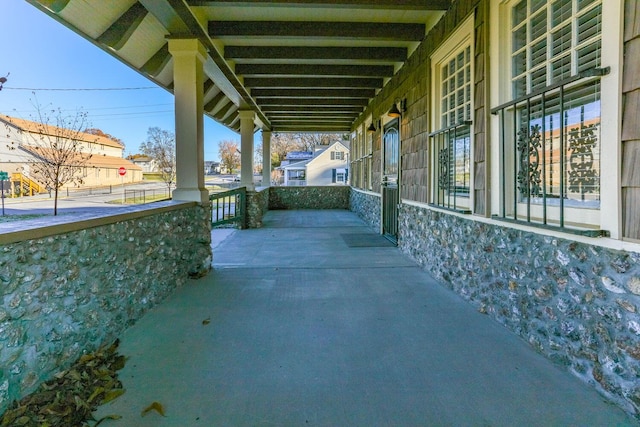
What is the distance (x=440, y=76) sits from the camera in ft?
15.6

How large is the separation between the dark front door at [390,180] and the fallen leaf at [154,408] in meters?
5.16

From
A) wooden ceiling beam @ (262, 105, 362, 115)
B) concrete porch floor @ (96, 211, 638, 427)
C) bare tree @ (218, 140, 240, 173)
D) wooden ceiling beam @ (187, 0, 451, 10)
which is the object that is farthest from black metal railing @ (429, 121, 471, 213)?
bare tree @ (218, 140, 240, 173)

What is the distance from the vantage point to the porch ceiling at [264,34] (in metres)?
3.98

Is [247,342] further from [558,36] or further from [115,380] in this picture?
[558,36]

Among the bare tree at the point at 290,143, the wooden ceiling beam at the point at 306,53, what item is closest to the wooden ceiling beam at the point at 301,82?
the wooden ceiling beam at the point at 306,53

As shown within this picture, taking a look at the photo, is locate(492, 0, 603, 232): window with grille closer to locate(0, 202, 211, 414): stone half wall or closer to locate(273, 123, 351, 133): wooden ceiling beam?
locate(0, 202, 211, 414): stone half wall

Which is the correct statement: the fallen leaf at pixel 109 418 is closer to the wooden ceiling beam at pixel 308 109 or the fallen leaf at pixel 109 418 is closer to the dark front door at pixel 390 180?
the dark front door at pixel 390 180

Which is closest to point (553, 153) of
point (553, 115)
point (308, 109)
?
point (553, 115)

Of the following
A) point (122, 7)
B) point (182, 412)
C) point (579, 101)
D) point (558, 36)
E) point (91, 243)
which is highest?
point (122, 7)

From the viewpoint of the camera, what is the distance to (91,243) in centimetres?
260

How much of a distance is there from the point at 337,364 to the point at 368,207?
7340 mm

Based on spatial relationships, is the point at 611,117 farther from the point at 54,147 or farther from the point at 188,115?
the point at 54,147

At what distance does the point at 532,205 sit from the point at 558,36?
1.19 meters

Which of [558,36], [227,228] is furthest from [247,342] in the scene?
[227,228]
